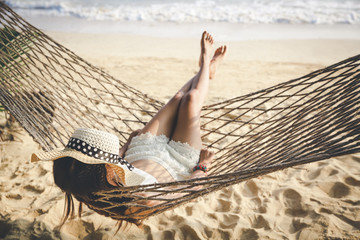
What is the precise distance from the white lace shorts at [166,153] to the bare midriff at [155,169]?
0.02 metres

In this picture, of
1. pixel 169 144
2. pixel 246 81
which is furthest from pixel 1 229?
pixel 246 81

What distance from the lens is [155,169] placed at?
1457 millimetres

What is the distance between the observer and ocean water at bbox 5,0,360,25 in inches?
307

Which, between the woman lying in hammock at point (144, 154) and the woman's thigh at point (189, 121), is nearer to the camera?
the woman lying in hammock at point (144, 154)

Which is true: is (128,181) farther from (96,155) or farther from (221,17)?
(221,17)

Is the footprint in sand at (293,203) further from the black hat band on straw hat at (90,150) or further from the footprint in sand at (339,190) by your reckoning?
the black hat band on straw hat at (90,150)

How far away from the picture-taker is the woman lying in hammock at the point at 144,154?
104 cm

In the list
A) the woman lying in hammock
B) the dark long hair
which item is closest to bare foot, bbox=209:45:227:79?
the woman lying in hammock

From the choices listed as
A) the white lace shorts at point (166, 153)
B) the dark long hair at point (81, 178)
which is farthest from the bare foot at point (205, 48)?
the dark long hair at point (81, 178)

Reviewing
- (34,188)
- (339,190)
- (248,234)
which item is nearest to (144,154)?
(248,234)

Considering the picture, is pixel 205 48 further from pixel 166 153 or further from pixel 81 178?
pixel 81 178

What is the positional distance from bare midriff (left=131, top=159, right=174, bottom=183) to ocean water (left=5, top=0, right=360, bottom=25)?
7.07 m

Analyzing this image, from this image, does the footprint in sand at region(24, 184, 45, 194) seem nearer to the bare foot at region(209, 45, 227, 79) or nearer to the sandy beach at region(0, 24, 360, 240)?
the sandy beach at region(0, 24, 360, 240)

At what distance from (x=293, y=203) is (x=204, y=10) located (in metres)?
8.02
